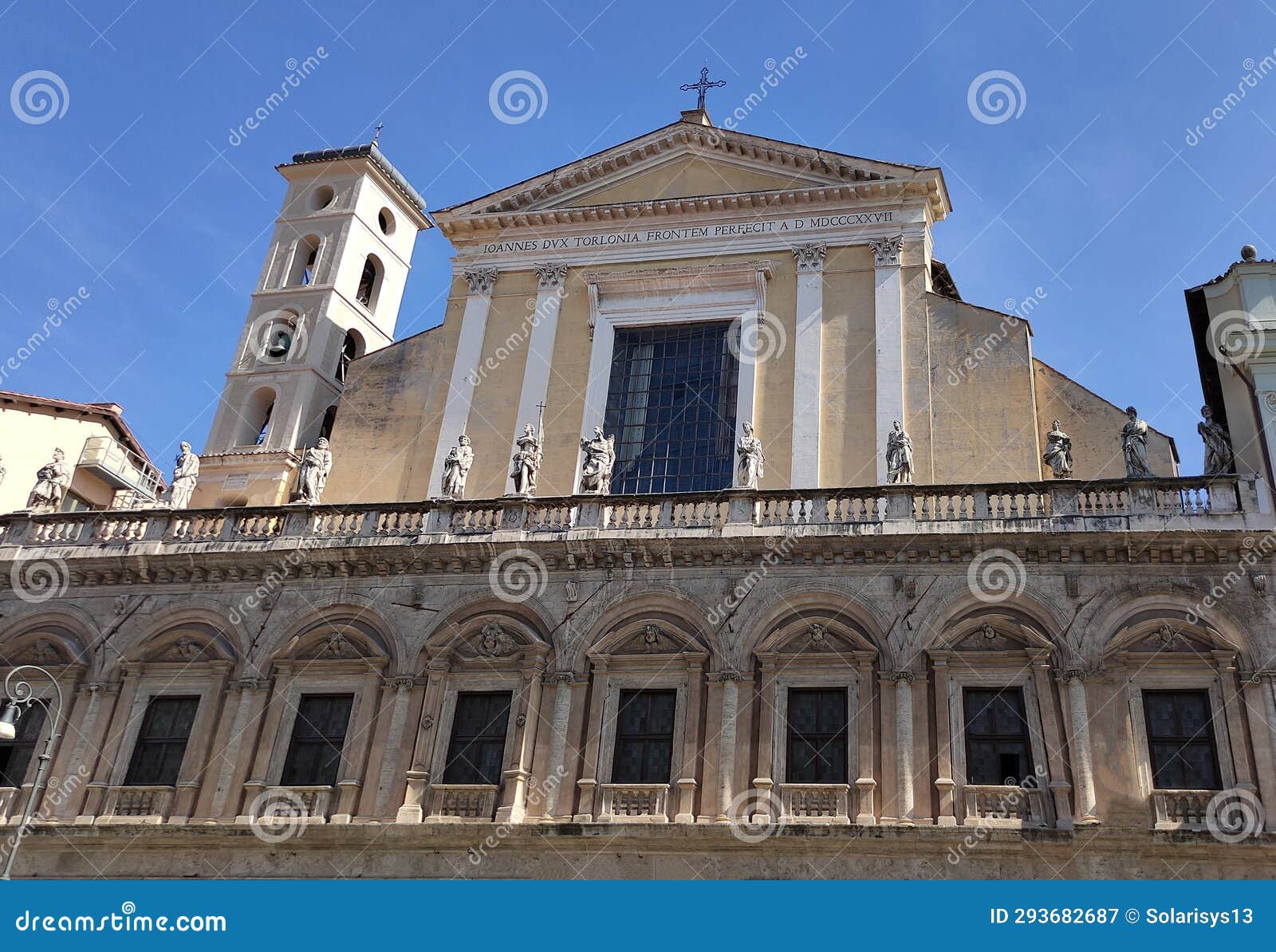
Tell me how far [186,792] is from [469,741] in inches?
175

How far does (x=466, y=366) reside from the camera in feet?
83.6

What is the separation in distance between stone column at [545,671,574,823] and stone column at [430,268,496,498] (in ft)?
18.3

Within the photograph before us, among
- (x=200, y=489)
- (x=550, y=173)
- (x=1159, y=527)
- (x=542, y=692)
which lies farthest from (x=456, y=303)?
(x=1159, y=527)

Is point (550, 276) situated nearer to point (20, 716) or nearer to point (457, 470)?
point (457, 470)

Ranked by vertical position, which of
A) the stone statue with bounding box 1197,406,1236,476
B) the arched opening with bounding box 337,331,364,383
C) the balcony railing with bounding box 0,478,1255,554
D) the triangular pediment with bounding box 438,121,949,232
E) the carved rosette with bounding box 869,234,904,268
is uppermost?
the triangular pediment with bounding box 438,121,949,232

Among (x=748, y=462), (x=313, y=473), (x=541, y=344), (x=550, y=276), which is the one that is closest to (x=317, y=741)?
(x=313, y=473)

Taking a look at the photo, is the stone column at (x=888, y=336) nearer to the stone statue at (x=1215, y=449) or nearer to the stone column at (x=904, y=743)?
the stone column at (x=904, y=743)

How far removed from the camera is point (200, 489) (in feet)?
87.6

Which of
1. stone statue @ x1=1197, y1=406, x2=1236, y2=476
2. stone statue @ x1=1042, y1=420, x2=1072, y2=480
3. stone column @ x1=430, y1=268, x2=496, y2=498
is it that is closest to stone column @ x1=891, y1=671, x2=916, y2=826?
stone statue @ x1=1042, y1=420, x2=1072, y2=480

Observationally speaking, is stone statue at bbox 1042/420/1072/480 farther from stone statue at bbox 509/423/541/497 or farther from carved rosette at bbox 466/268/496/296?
carved rosette at bbox 466/268/496/296

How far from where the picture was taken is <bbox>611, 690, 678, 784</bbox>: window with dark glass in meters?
18.4

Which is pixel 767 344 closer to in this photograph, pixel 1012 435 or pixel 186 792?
pixel 1012 435

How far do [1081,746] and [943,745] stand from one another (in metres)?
1.81

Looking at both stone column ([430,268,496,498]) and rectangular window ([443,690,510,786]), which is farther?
stone column ([430,268,496,498])
